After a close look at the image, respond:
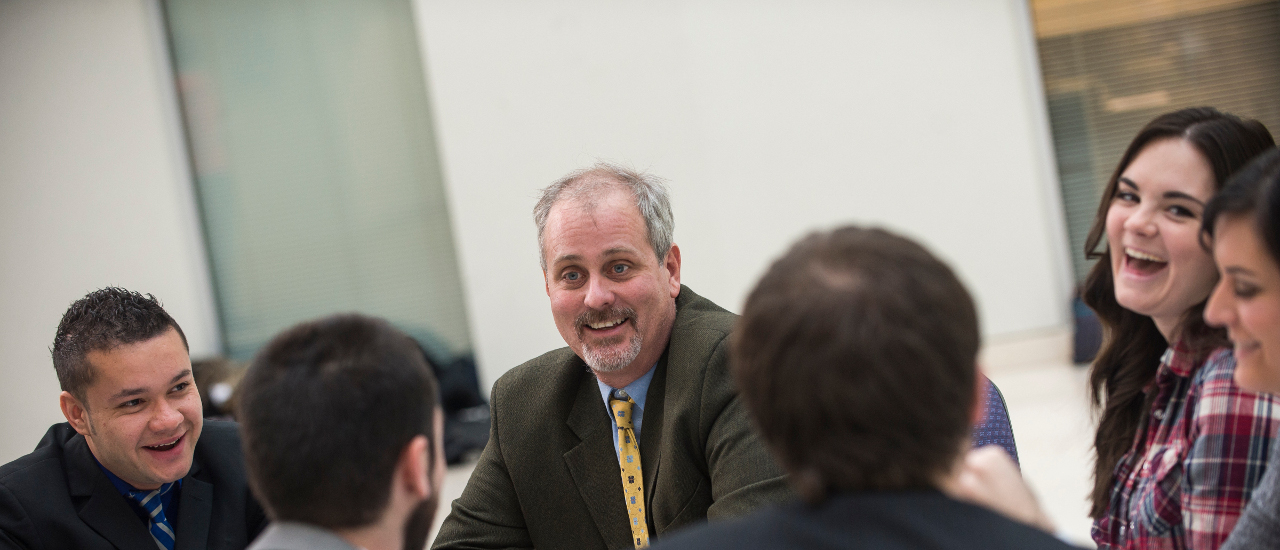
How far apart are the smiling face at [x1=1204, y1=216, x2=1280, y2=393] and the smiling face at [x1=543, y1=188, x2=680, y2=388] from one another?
3.13ft

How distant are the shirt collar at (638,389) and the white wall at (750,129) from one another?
3.79 metres

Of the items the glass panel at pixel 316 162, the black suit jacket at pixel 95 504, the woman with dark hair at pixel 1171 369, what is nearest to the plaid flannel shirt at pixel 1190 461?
the woman with dark hair at pixel 1171 369

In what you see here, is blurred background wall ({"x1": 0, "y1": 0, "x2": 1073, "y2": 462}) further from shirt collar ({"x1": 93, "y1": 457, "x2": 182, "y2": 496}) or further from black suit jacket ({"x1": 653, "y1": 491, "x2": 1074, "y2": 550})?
black suit jacket ({"x1": 653, "y1": 491, "x2": 1074, "y2": 550})

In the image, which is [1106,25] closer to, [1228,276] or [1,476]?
[1228,276]

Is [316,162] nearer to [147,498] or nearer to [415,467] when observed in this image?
[147,498]

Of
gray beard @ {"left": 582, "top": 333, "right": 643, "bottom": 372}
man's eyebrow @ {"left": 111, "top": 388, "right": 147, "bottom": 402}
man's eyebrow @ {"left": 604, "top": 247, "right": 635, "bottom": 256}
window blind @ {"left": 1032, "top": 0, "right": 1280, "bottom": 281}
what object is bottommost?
gray beard @ {"left": 582, "top": 333, "right": 643, "bottom": 372}

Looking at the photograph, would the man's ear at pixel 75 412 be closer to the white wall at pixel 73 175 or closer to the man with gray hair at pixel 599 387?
the man with gray hair at pixel 599 387

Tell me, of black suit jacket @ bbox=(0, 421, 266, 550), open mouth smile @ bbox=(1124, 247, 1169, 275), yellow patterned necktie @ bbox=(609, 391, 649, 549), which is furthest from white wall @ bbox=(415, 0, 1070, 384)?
open mouth smile @ bbox=(1124, 247, 1169, 275)

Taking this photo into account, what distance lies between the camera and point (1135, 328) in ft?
5.76

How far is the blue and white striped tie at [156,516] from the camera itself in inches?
76.7

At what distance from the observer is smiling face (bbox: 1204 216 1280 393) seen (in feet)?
3.49

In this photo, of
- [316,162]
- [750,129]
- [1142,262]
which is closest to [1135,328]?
[1142,262]

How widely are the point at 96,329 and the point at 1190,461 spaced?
1.95 meters

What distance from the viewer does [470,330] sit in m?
5.91
